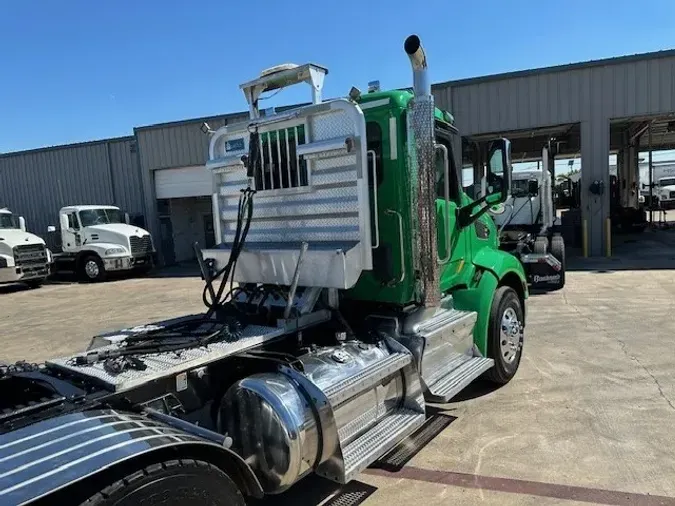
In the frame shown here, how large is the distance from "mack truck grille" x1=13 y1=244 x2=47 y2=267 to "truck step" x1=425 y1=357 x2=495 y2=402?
53.8 ft

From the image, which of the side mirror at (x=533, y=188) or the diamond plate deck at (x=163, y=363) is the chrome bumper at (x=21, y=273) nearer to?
the side mirror at (x=533, y=188)

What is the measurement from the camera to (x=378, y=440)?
3400 mm

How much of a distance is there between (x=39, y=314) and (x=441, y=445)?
35.9 feet

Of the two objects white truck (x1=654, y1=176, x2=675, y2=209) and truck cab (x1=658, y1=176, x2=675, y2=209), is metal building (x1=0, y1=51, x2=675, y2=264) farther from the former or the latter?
truck cab (x1=658, y1=176, x2=675, y2=209)

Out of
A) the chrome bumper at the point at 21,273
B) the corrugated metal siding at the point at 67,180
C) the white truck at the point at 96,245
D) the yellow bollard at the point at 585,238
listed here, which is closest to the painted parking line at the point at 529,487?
the yellow bollard at the point at 585,238

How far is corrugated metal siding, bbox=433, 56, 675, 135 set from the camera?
15.3 meters

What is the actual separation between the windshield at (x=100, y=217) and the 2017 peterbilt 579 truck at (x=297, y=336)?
16048 millimetres

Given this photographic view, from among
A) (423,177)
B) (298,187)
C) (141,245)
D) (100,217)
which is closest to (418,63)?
(423,177)

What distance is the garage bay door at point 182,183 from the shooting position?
20.9 meters

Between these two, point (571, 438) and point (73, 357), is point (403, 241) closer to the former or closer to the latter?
point (571, 438)

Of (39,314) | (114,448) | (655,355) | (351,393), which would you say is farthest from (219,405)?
(39,314)

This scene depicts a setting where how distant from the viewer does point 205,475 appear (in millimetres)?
2344

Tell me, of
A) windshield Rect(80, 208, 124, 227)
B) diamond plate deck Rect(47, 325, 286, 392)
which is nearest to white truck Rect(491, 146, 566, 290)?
diamond plate deck Rect(47, 325, 286, 392)

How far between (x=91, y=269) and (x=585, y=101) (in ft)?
57.2
